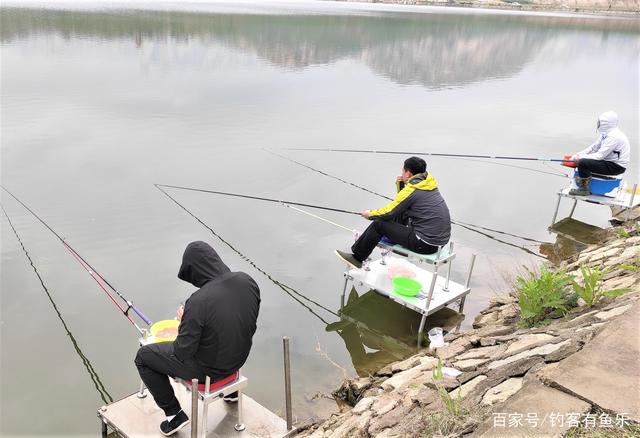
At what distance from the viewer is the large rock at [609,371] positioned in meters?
2.93

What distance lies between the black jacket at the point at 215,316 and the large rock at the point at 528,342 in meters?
2.05

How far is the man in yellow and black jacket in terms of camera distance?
5.80m

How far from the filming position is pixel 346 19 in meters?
53.6

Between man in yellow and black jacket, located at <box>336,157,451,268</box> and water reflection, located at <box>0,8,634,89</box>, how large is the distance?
18040 millimetres

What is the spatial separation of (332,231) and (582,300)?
4.13m

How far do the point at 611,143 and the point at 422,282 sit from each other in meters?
3.85

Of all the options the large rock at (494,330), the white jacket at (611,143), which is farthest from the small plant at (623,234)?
the large rock at (494,330)

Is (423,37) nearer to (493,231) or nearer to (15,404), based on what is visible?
(493,231)

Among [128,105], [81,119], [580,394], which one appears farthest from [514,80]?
[580,394]

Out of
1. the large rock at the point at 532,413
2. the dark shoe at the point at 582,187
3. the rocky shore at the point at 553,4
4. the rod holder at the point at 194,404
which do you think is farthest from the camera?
Answer: the rocky shore at the point at 553,4

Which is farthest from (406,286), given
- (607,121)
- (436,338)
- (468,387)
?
(607,121)

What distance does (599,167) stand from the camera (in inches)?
321

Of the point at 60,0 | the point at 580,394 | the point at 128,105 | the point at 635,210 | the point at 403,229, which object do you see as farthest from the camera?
the point at 60,0

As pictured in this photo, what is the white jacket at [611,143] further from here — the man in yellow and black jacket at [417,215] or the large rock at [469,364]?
the large rock at [469,364]
